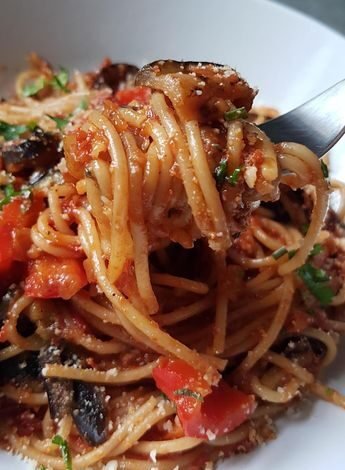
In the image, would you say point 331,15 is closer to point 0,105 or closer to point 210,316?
point 0,105

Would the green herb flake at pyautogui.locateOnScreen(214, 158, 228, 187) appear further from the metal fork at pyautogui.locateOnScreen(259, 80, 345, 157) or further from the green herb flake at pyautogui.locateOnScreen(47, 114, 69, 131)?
the green herb flake at pyautogui.locateOnScreen(47, 114, 69, 131)

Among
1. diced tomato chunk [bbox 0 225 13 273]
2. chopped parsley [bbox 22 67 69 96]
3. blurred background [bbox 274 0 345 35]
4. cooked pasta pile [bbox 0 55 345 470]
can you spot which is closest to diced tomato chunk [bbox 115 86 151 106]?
cooked pasta pile [bbox 0 55 345 470]

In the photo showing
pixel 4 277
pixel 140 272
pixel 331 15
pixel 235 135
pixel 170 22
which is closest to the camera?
pixel 235 135

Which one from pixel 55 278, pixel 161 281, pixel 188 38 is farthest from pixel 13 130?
pixel 188 38

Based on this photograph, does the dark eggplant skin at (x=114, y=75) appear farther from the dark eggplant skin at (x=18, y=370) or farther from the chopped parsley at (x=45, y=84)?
the dark eggplant skin at (x=18, y=370)

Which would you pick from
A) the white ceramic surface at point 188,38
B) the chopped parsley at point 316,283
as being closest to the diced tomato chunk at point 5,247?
the chopped parsley at point 316,283

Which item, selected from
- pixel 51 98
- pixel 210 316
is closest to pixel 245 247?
pixel 210 316
